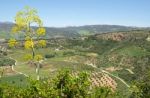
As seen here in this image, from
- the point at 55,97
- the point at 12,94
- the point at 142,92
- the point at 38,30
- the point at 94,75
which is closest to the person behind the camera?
the point at 55,97

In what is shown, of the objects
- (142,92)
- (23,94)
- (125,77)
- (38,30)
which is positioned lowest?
(125,77)

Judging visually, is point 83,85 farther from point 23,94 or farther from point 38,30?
point 38,30

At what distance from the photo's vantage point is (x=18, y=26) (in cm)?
5334

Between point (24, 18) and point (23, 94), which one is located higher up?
point (24, 18)

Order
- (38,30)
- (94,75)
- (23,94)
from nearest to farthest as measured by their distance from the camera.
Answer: (23,94) < (38,30) < (94,75)

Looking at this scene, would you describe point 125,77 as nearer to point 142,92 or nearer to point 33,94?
point 142,92

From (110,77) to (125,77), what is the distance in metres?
9.06

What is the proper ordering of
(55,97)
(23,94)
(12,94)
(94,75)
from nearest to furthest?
(55,97)
(23,94)
(12,94)
(94,75)

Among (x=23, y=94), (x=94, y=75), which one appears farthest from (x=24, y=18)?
(x=94, y=75)

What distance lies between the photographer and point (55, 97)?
33781 mm

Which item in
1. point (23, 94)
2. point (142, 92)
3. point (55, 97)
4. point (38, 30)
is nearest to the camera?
point (55, 97)

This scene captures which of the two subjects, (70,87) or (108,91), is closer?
(70,87)

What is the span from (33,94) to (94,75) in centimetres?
15819

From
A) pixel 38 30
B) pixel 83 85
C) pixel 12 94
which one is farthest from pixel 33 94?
pixel 38 30
